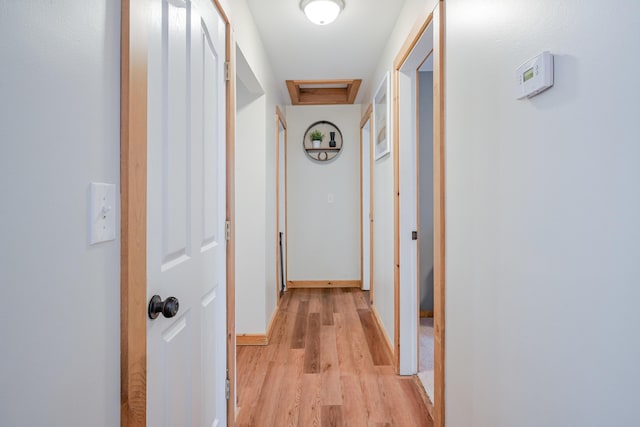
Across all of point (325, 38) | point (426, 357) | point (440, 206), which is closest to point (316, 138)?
point (325, 38)

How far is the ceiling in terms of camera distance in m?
2.22

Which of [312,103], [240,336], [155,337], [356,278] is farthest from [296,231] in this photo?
[155,337]

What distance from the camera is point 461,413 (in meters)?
1.28

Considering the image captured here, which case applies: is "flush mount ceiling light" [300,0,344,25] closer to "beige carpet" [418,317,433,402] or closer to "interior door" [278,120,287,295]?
"interior door" [278,120,287,295]

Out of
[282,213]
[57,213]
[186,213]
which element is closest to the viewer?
[57,213]

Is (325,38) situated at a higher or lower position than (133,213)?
higher

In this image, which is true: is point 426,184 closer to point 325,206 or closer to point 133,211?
point 325,206

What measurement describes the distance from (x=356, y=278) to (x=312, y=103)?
2.26 m

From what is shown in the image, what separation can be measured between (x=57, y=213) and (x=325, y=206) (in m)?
3.95

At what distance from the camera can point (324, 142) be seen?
14.5 ft

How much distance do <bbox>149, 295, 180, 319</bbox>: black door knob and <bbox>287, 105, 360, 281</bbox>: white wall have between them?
11.5 feet

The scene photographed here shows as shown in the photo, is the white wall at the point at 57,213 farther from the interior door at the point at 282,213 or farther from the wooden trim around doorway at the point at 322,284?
the wooden trim around doorway at the point at 322,284

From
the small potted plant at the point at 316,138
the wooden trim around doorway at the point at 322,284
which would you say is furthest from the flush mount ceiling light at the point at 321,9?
the wooden trim around doorway at the point at 322,284

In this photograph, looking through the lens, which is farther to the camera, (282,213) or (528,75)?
(282,213)
